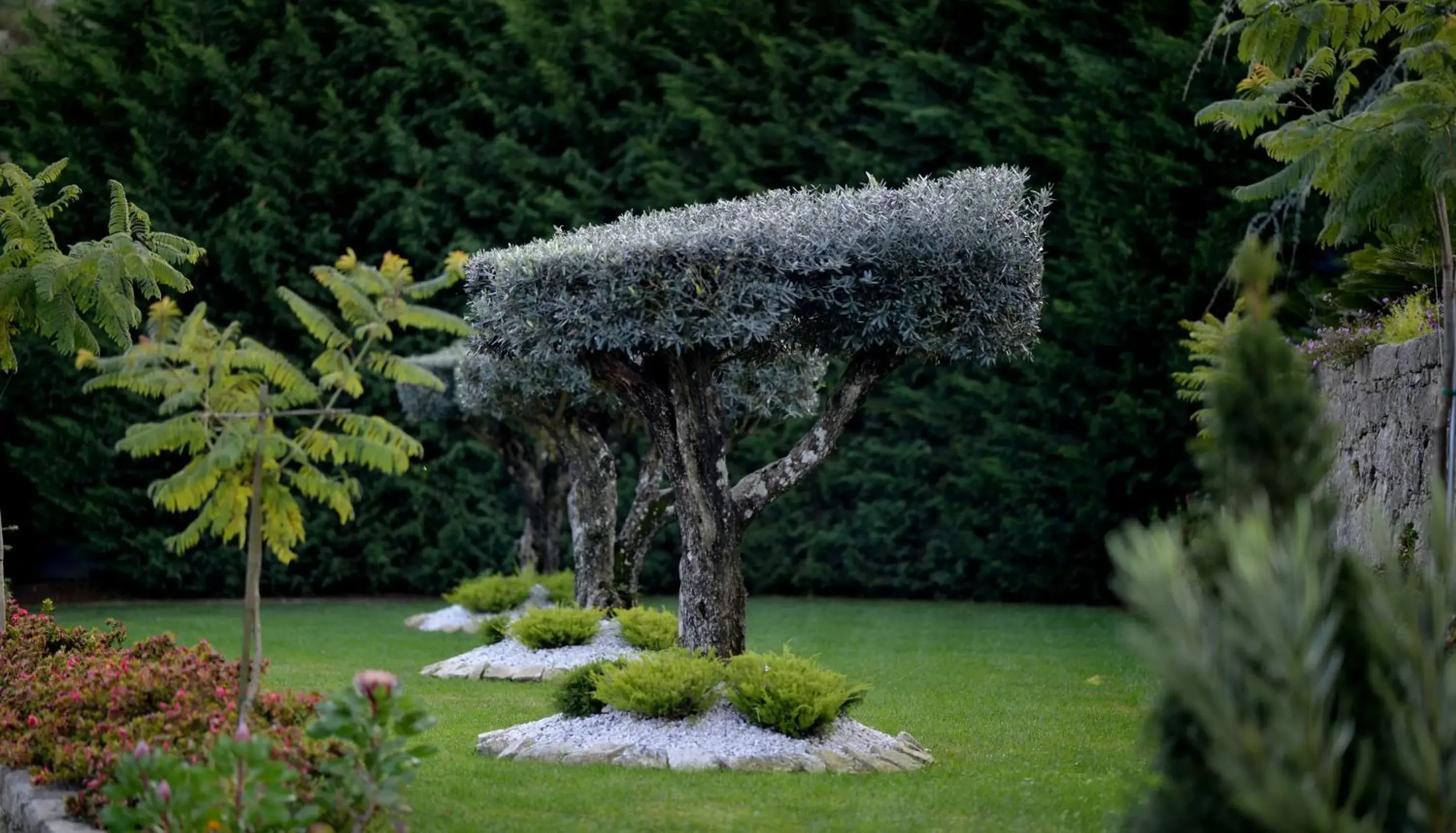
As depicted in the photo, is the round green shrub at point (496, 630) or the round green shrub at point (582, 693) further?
the round green shrub at point (496, 630)

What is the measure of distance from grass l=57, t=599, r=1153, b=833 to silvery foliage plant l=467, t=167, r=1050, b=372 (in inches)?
94.9

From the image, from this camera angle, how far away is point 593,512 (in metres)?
12.7

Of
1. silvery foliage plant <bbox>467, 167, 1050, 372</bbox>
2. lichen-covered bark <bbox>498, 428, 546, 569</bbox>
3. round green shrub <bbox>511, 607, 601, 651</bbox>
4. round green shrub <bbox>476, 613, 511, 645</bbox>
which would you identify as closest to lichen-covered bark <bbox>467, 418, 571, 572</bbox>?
lichen-covered bark <bbox>498, 428, 546, 569</bbox>

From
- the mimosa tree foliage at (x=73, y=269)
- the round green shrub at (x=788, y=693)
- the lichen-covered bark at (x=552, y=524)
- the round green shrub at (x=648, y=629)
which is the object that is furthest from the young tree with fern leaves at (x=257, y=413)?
the lichen-covered bark at (x=552, y=524)

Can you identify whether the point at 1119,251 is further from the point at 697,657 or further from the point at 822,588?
the point at 697,657

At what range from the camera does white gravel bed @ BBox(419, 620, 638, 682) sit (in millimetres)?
11094

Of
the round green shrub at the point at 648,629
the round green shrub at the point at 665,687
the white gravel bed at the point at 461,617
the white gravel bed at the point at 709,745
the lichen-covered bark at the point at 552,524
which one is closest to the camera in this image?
the white gravel bed at the point at 709,745

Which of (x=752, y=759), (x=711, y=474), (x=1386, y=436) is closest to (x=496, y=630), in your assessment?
(x=711, y=474)

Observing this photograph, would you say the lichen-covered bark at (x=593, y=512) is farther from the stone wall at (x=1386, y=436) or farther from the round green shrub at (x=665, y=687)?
the stone wall at (x=1386, y=436)

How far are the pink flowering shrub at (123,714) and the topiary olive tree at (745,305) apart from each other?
2.70 meters

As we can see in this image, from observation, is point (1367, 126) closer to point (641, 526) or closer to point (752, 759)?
point (752, 759)

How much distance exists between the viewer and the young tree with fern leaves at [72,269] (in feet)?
25.3

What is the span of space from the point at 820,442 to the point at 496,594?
22.7 ft

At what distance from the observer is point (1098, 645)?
13.2m
